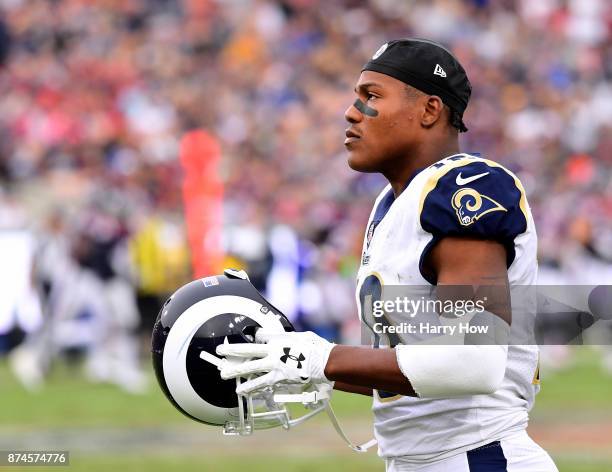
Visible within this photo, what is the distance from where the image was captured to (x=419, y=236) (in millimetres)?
3008

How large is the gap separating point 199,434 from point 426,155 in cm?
674

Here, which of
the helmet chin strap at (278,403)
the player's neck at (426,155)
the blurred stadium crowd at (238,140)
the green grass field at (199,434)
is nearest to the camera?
the helmet chin strap at (278,403)

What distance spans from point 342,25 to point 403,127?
17363mm

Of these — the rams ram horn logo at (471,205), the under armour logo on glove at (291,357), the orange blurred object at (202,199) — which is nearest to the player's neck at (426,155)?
the rams ram horn logo at (471,205)

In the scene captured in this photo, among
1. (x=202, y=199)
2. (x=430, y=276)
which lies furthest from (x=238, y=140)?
(x=430, y=276)

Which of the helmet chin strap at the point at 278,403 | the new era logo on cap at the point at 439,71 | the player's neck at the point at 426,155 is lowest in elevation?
the helmet chin strap at the point at 278,403

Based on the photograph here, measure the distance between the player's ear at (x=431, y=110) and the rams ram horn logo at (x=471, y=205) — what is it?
0.36 meters

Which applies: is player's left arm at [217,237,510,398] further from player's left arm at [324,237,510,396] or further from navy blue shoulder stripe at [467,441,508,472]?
navy blue shoulder stripe at [467,441,508,472]

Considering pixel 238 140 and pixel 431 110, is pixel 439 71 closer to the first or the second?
pixel 431 110

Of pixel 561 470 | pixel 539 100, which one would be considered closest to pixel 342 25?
pixel 539 100

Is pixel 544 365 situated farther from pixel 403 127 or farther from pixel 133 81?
pixel 403 127

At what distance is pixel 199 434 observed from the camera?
9625mm

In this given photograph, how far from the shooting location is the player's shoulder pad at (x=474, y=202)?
2.89 meters

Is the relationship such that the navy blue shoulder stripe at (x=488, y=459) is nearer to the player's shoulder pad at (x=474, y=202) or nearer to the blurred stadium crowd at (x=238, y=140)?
the player's shoulder pad at (x=474, y=202)
